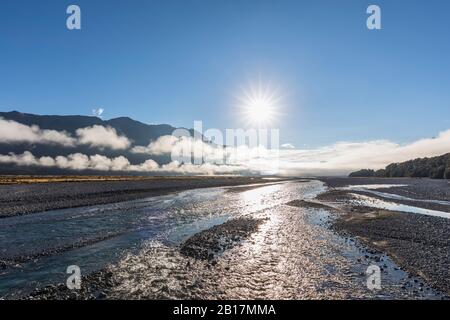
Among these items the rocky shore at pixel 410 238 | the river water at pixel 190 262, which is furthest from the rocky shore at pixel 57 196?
the rocky shore at pixel 410 238

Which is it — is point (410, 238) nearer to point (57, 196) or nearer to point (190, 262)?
point (190, 262)

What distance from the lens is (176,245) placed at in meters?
24.7

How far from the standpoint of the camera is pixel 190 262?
A: 2009 cm

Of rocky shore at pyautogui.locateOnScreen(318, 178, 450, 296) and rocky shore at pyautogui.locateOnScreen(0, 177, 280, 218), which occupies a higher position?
rocky shore at pyautogui.locateOnScreen(0, 177, 280, 218)

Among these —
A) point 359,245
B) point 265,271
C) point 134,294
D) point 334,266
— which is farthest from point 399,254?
point 134,294

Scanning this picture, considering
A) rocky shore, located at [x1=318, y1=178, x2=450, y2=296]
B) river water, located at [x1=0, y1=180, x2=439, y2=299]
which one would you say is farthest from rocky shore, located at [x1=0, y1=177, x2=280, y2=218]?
rocky shore, located at [x1=318, y1=178, x2=450, y2=296]

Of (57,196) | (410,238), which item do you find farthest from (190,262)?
(57,196)

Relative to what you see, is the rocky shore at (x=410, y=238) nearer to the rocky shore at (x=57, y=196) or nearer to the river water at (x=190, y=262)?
the river water at (x=190, y=262)

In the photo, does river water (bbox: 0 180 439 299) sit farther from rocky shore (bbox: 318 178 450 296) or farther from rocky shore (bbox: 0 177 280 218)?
rocky shore (bbox: 0 177 280 218)

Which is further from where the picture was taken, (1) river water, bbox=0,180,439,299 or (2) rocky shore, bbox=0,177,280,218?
(2) rocky shore, bbox=0,177,280,218

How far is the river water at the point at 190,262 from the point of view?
15422 millimetres

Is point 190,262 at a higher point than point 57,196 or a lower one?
lower

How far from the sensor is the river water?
15.4 meters
